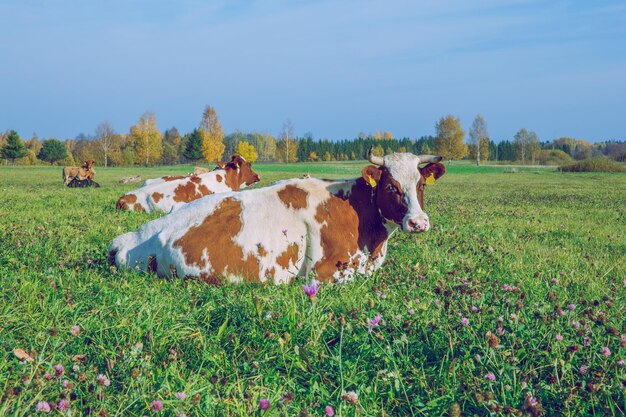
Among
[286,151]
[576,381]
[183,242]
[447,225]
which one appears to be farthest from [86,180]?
[286,151]

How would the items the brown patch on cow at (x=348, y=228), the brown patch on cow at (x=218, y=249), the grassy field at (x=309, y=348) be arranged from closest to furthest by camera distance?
the grassy field at (x=309, y=348), the brown patch on cow at (x=218, y=249), the brown patch on cow at (x=348, y=228)

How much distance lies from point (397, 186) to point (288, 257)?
163 cm

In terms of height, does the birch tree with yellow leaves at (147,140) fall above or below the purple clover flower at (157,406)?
above

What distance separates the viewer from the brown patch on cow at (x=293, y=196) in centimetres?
701

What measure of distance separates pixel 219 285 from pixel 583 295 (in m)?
3.86

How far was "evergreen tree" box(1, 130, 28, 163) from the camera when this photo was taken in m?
108

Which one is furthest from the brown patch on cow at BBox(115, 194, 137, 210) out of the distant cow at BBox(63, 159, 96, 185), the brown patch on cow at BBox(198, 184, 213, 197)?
the distant cow at BBox(63, 159, 96, 185)

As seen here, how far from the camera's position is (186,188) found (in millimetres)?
16297

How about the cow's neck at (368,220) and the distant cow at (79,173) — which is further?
the distant cow at (79,173)

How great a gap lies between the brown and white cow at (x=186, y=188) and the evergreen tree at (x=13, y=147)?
344 feet

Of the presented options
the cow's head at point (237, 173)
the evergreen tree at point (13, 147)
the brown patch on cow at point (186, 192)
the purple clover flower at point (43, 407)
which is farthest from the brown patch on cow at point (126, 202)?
the evergreen tree at point (13, 147)

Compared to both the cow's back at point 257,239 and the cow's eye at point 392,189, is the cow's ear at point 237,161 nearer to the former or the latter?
the cow's back at point 257,239

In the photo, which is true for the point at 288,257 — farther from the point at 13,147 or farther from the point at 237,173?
the point at 13,147

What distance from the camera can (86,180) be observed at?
3109 cm
